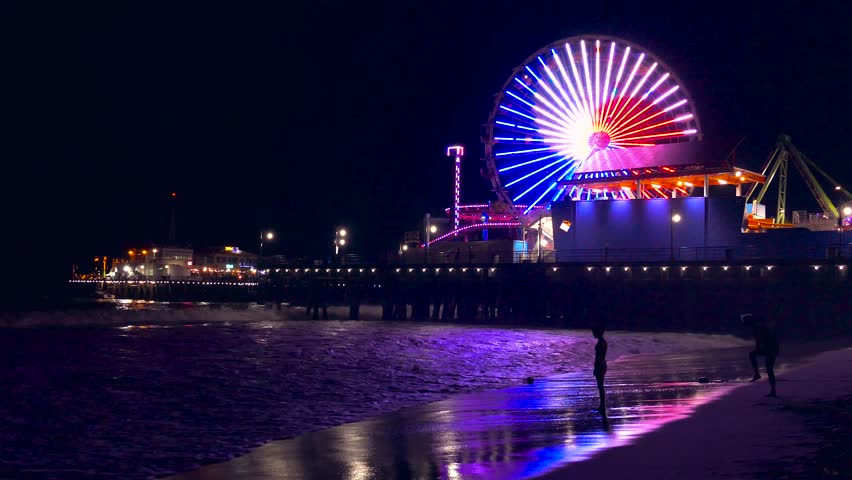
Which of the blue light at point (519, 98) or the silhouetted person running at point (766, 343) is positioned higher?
the blue light at point (519, 98)

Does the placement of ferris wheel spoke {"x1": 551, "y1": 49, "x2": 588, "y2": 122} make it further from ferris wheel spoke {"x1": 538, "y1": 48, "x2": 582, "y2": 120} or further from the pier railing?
the pier railing

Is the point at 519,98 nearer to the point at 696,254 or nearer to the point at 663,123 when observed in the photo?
the point at 663,123

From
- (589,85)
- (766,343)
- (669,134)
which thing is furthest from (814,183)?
(766,343)

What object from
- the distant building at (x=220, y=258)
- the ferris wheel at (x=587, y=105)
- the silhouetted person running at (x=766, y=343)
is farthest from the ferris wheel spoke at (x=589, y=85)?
the distant building at (x=220, y=258)

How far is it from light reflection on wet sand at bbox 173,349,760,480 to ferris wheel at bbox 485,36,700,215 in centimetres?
4054

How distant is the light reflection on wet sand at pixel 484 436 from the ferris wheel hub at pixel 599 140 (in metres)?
39.8

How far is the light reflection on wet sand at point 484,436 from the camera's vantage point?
32.5 ft

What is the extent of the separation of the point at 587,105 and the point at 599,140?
2776 millimetres

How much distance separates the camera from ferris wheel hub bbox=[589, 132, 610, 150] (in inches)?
2232

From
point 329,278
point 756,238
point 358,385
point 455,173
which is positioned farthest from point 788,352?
point 455,173

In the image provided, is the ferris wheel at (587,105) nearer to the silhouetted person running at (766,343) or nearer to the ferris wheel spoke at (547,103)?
the ferris wheel spoke at (547,103)

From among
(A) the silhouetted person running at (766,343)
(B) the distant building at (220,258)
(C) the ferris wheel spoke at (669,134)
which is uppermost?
(C) the ferris wheel spoke at (669,134)

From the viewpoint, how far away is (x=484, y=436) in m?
12.0

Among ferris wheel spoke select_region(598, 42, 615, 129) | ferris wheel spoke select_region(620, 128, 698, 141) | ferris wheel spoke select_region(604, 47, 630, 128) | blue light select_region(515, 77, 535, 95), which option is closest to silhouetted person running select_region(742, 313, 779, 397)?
ferris wheel spoke select_region(620, 128, 698, 141)
